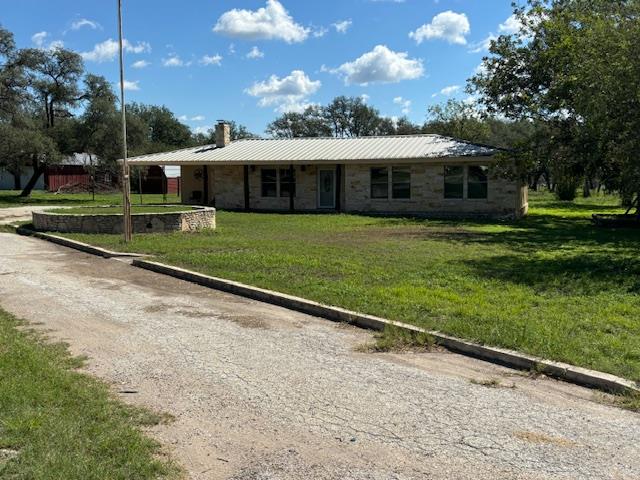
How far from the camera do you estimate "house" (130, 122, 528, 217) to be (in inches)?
923

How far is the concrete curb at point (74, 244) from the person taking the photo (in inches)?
498

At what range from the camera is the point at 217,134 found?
30.2 metres

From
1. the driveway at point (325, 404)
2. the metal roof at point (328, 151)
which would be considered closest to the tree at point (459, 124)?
the metal roof at point (328, 151)

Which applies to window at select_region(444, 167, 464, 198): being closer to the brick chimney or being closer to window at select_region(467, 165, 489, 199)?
window at select_region(467, 165, 489, 199)

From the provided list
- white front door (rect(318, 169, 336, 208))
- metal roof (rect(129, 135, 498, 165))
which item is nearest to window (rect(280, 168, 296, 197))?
metal roof (rect(129, 135, 498, 165))

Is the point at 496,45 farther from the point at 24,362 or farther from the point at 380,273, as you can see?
the point at 24,362

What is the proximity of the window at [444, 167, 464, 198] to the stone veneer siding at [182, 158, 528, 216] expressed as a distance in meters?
0.20

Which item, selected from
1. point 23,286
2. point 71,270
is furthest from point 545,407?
point 71,270

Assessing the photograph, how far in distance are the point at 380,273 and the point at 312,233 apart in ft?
22.4

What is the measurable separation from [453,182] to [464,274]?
14.8 metres

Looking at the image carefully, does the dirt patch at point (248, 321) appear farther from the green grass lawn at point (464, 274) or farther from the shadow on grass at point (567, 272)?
the shadow on grass at point (567, 272)

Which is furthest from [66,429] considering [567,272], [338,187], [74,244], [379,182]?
[338,187]

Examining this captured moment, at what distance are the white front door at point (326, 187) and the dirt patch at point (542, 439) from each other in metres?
22.1

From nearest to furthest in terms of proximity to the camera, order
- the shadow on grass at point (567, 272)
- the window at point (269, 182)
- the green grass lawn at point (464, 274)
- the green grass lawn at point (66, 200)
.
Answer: the green grass lawn at point (464, 274) < the shadow on grass at point (567, 272) < the window at point (269, 182) < the green grass lawn at point (66, 200)
